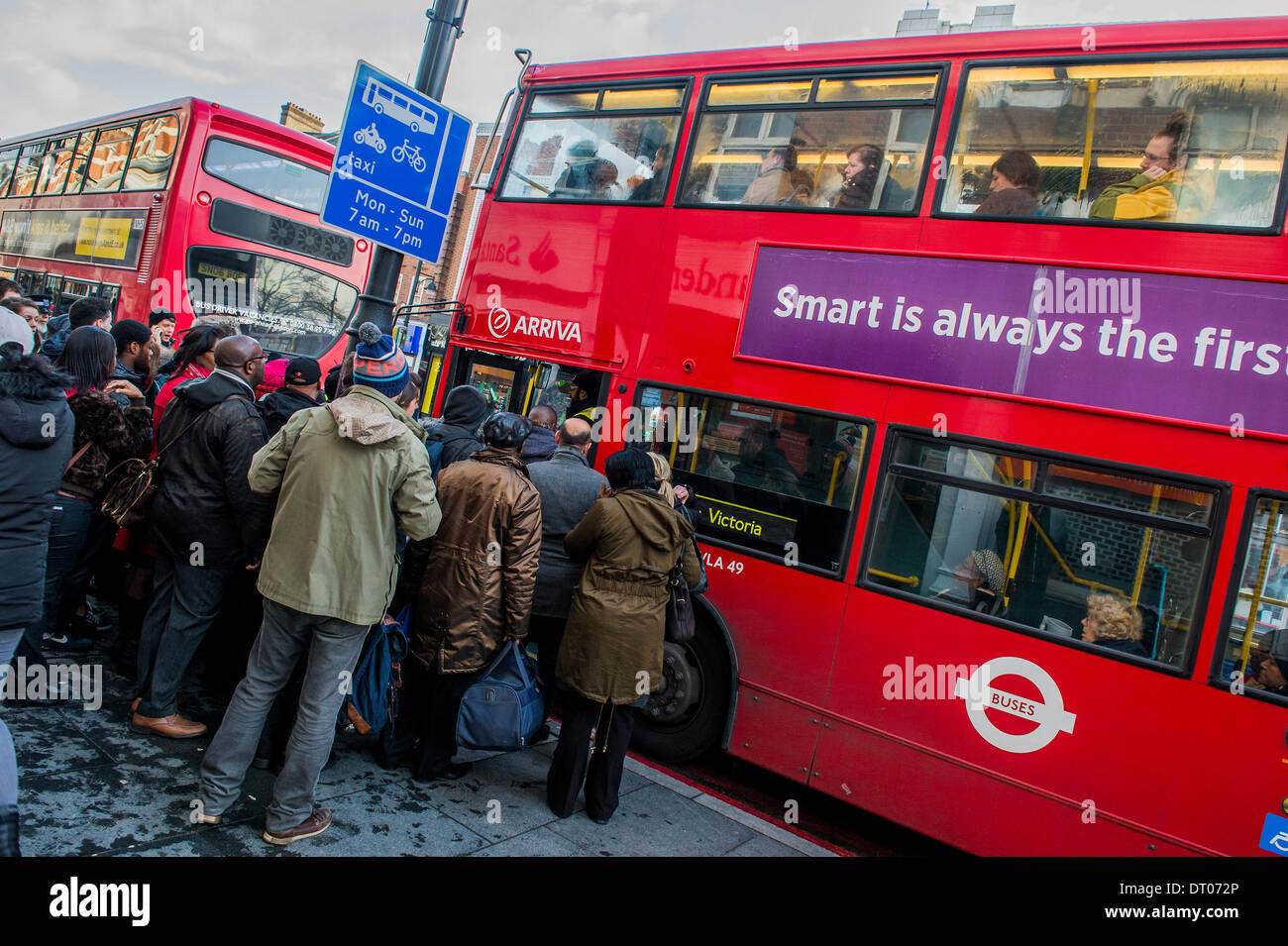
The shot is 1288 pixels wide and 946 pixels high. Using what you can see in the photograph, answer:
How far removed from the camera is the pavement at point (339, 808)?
9.95ft

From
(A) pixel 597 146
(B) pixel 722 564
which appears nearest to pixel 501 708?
(B) pixel 722 564

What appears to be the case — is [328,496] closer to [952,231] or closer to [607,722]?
[607,722]

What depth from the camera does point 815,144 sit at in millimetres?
4734

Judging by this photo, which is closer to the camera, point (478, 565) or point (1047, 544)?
point (478, 565)

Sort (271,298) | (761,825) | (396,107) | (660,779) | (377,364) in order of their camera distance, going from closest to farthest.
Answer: (377,364), (761,825), (660,779), (396,107), (271,298)

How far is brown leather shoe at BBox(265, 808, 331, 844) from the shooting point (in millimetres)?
3121

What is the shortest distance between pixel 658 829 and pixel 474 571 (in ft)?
5.31

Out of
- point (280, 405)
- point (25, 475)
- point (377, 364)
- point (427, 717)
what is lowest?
point (427, 717)

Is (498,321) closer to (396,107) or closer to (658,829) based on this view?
(396,107)

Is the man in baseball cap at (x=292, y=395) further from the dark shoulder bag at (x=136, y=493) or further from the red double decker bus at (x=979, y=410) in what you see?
the red double decker bus at (x=979, y=410)

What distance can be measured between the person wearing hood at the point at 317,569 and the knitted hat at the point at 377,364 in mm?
88

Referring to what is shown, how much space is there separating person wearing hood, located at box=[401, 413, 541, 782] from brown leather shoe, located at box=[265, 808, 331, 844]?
643 mm

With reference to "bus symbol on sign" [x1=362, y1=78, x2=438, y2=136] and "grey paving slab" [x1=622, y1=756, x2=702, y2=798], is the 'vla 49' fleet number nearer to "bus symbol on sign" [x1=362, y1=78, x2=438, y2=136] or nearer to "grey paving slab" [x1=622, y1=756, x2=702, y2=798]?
"grey paving slab" [x1=622, y1=756, x2=702, y2=798]

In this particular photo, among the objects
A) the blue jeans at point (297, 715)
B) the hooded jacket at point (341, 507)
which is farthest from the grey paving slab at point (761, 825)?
the hooded jacket at point (341, 507)
